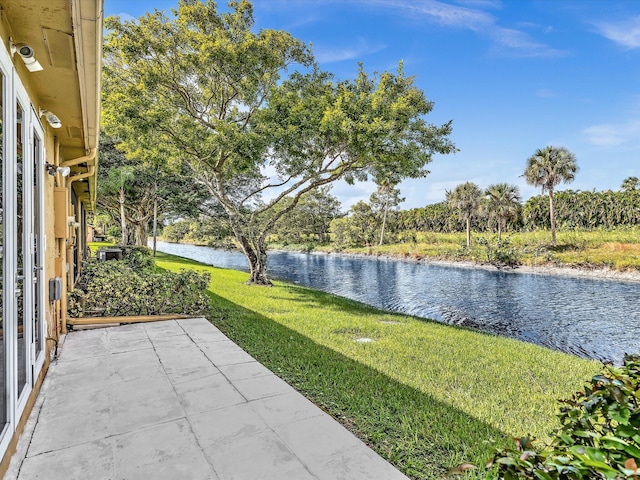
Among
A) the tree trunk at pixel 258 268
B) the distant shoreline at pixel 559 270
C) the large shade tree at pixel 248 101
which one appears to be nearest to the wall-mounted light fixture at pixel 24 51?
the large shade tree at pixel 248 101

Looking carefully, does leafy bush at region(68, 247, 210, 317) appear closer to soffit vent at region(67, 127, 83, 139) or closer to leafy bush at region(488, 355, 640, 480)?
soffit vent at region(67, 127, 83, 139)

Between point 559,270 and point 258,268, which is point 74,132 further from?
point 559,270

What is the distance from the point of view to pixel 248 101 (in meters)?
10.3

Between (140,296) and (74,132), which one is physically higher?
(74,132)

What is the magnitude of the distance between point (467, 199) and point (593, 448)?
30.7 m

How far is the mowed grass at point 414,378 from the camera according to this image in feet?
8.50

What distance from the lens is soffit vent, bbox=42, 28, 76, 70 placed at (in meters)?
2.12

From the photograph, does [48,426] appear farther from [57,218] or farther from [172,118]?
[172,118]

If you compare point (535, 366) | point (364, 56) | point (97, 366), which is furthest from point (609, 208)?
point (97, 366)

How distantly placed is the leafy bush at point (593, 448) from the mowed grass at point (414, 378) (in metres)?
0.79

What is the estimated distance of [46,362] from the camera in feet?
11.1

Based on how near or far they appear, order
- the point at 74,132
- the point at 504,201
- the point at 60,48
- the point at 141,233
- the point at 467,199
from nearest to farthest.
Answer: the point at 60,48 < the point at 74,132 < the point at 141,233 < the point at 504,201 < the point at 467,199

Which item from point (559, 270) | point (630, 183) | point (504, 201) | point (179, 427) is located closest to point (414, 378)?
point (179, 427)

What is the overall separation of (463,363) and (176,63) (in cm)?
966
